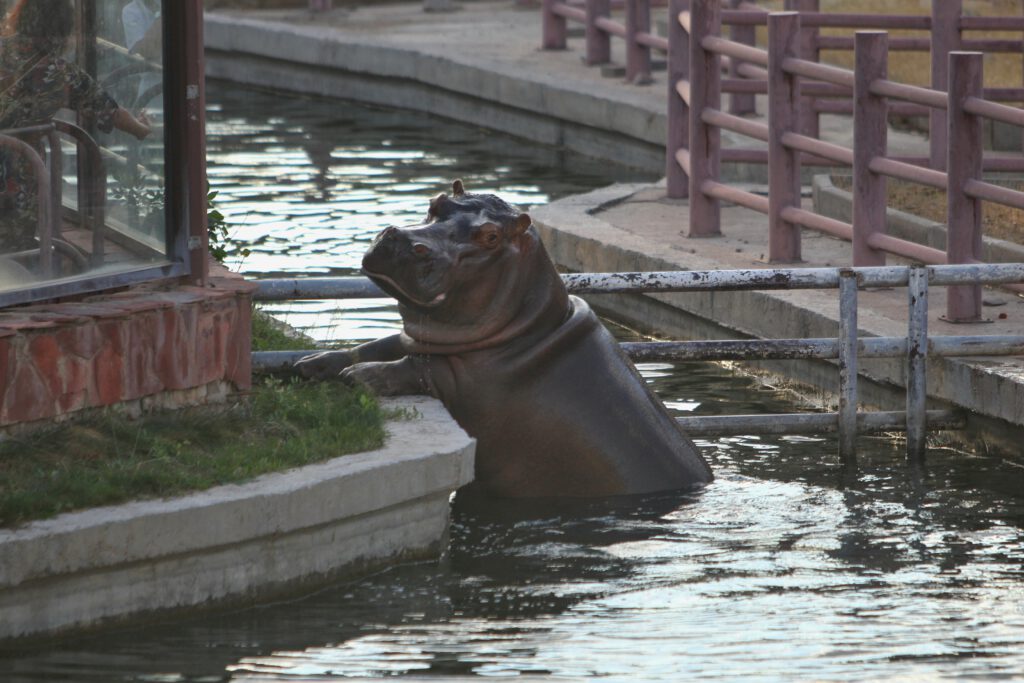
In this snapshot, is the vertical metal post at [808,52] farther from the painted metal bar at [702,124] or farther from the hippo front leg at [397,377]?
the hippo front leg at [397,377]

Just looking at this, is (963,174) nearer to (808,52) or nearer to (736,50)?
(736,50)

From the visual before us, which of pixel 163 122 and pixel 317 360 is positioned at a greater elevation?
pixel 163 122

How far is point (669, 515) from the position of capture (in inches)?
239

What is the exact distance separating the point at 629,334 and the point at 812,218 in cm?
107

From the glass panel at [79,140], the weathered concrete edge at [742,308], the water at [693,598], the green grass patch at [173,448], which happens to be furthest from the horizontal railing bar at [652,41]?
the glass panel at [79,140]

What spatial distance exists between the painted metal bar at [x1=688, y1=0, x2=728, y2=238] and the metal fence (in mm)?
3103

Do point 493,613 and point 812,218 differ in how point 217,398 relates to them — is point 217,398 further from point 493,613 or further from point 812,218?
point 812,218

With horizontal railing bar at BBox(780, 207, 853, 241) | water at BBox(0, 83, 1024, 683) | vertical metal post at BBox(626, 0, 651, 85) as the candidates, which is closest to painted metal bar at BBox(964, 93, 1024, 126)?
horizontal railing bar at BBox(780, 207, 853, 241)

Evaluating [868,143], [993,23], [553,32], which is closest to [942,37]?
[993,23]

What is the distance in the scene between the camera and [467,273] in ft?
20.2

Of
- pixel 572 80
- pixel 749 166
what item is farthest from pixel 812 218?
pixel 572 80

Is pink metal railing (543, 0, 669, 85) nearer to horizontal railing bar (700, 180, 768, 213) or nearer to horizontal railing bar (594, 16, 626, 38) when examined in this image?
horizontal railing bar (594, 16, 626, 38)

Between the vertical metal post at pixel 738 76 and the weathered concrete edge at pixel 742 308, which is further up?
the vertical metal post at pixel 738 76

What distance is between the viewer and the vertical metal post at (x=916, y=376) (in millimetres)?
6902
